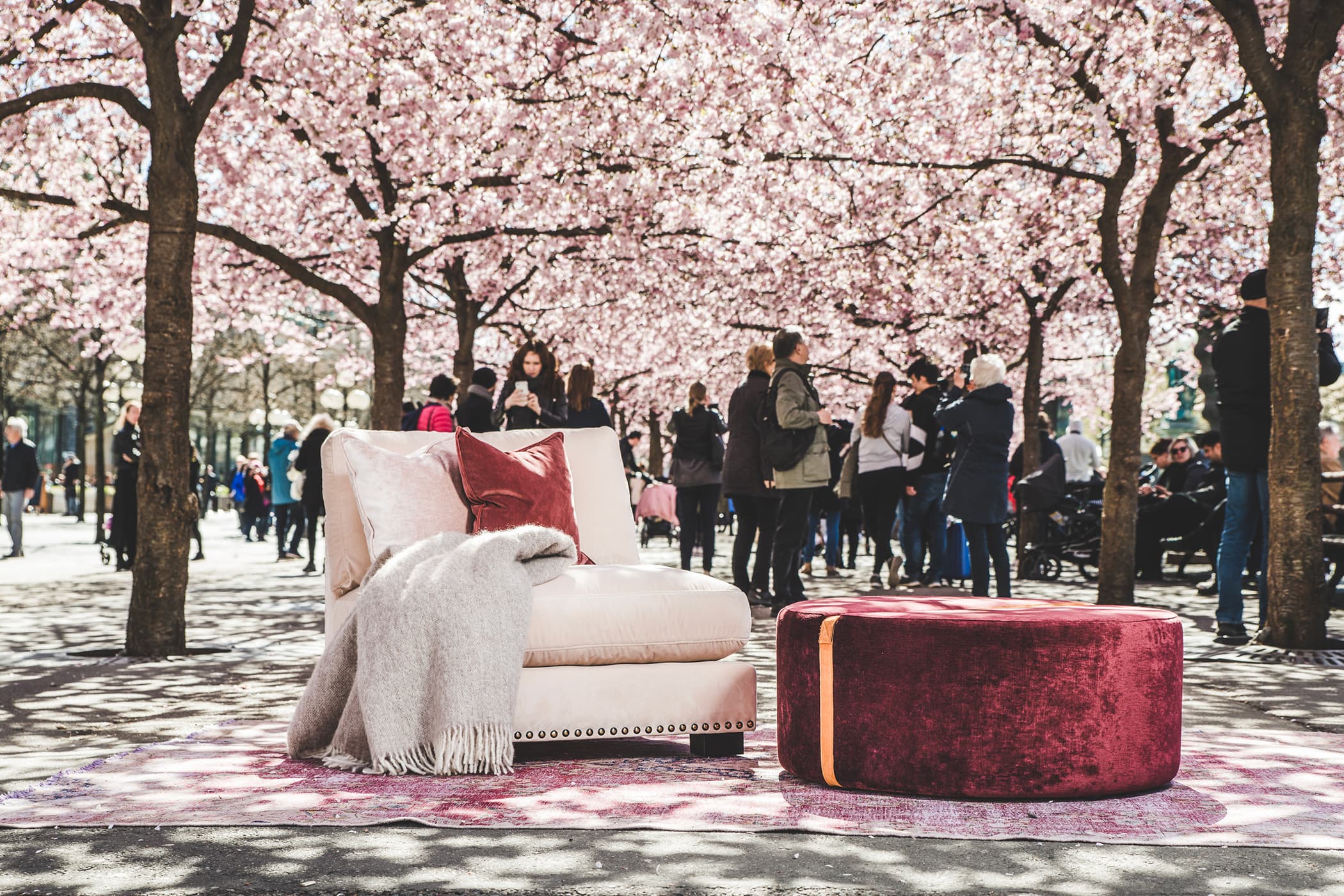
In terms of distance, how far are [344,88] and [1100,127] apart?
24.7 feet

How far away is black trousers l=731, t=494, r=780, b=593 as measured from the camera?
11.6 m

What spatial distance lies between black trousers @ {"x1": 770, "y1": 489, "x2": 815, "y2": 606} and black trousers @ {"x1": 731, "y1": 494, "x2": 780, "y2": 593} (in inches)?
13.7

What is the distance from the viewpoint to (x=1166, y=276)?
72.3 feet

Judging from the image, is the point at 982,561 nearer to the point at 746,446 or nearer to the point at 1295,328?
the point at 746,446

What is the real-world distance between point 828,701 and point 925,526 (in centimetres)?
999

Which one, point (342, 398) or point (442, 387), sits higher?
point (342, 398)

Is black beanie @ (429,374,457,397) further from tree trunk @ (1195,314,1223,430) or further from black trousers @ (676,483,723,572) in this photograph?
tree trunk @ (1195,314,1223,430)

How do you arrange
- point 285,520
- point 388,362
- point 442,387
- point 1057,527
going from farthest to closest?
point 285,520, point 388,362, point 1057,527, point 442,387

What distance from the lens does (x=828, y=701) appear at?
4676mm

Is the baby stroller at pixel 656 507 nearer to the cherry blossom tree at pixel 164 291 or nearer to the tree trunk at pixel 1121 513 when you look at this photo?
the tree trunk at pixel 1121 513

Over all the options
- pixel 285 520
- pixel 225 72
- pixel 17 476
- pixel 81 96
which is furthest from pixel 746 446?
pixel 17 476

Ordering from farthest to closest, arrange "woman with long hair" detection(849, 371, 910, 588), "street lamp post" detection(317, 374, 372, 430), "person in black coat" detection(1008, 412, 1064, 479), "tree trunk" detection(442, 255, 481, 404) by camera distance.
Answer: "street lamp post" detection(317, 374, 372, 430)
"tree trunk" detection(442, 255, 481, 404)
"person in black coat" detection(1008, 412, 1064, 479)
"woman with long hair" detection(849, 371, 910, 588)

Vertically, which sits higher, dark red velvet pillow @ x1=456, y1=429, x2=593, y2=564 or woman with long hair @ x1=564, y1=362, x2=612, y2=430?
woman with long hair @ x1=564, y1=362, x2=612, y2=430

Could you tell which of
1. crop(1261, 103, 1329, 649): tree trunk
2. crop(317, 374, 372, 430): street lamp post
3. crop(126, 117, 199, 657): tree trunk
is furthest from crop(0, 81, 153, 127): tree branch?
crop(317, 374, 372, 430): street lamp post
